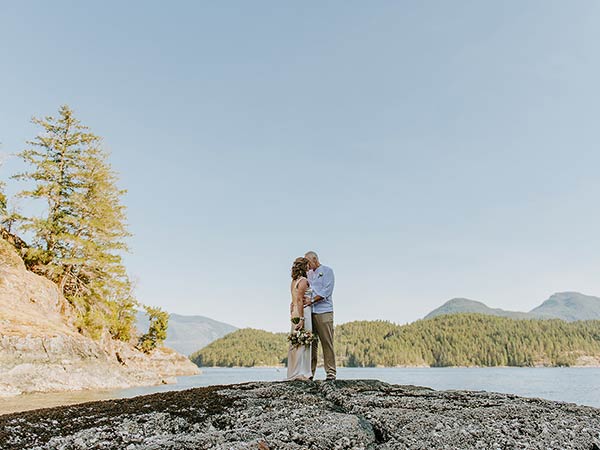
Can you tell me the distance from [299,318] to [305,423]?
19.9 ft

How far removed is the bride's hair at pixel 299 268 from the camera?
39.7ft

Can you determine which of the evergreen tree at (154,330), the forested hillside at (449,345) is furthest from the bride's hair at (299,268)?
the forested hillside at (449,345)

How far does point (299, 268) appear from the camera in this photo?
39.7 feet

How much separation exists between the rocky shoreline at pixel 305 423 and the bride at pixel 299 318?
3.32m

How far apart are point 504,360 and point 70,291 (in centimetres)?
15304

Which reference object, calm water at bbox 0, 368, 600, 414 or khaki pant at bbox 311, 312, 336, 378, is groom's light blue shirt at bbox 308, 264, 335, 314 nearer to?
khaki pant at bbox 311, 312, 336, 378

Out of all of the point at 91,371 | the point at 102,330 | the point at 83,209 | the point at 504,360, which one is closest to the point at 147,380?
the point at 102,330

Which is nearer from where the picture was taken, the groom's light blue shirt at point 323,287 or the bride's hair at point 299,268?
the groom's light blue shirt at point 323,287

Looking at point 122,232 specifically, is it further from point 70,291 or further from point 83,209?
point 70,291

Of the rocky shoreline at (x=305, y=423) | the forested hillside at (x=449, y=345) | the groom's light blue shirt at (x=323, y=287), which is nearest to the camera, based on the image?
the rocky shoreline at (x=305, y=423)

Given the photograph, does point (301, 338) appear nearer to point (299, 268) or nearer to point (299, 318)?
point (299, 318)

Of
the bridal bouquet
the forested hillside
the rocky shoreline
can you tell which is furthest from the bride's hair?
the forested hillside

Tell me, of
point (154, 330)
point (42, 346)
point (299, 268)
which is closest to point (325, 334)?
point (299, 268)

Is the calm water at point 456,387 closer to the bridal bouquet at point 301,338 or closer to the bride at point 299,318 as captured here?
the bride at point 299,318
